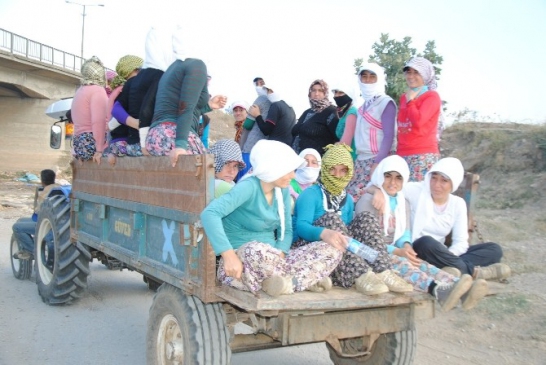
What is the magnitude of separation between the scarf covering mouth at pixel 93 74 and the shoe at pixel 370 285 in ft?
11.8

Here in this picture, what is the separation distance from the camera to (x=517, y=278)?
679cm

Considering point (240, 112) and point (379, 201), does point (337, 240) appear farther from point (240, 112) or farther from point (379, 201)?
point (240, 112)

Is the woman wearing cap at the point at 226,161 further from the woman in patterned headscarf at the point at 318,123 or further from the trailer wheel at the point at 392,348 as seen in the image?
the trailer wheel at the point at 392,348

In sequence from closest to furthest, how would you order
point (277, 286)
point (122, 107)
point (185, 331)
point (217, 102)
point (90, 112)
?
point (277, 286)
point (185, 331)
point (122, 107)
point (217, 102)
point (90, 112)

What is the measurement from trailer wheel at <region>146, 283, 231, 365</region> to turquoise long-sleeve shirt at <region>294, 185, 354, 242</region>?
0.72 m

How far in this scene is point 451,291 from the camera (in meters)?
3.03

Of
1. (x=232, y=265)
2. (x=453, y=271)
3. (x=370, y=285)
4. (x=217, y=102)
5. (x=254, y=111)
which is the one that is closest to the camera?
(x=232, y=265)

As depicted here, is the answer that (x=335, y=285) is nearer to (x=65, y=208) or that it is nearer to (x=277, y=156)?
(x=277, y=156)

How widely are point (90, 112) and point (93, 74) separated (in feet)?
1.25

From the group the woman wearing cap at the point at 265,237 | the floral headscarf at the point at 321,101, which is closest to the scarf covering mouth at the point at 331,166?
the woman wearing cap at the point at 265,237

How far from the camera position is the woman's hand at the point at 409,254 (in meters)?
3.57

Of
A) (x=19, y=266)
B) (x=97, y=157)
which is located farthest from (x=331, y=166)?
(x=19, y=266)

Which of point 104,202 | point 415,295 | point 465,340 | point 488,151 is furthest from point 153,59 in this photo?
point 488,151

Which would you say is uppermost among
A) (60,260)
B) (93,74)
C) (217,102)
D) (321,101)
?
(93,74)
